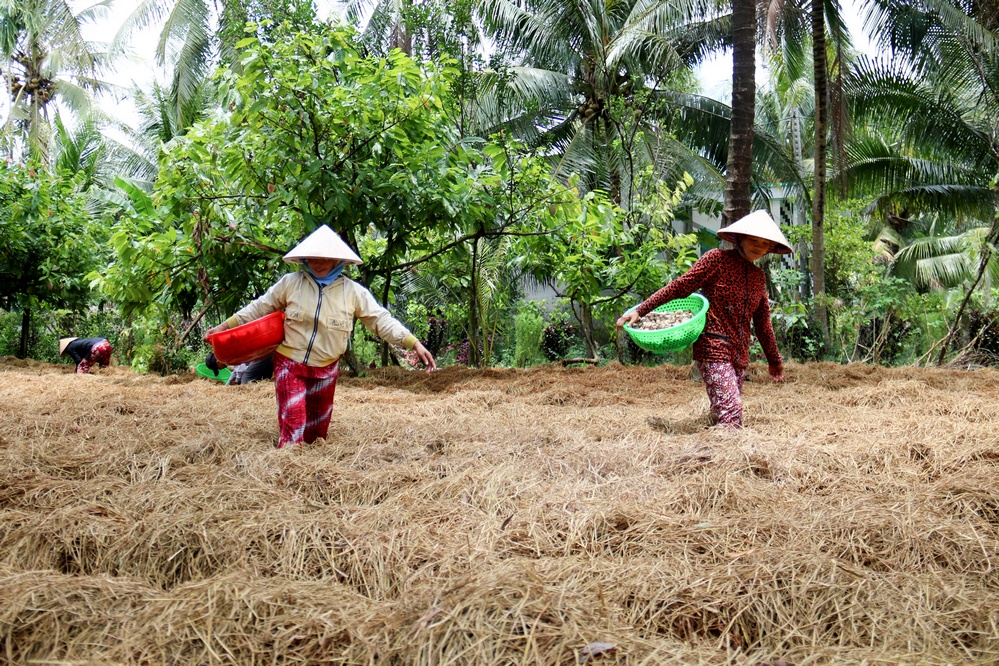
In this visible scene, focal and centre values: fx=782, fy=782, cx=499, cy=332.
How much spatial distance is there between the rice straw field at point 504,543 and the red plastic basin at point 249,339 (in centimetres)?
52

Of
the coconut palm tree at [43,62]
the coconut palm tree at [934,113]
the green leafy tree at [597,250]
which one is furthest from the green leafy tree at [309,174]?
the coconut palm tree at [43,62]

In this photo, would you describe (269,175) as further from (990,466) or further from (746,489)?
(990,466)

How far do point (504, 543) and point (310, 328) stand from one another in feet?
7.09

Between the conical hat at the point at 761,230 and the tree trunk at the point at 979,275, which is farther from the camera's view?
the tree trunk at the point at 979,275

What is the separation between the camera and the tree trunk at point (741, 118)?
772 centimetres

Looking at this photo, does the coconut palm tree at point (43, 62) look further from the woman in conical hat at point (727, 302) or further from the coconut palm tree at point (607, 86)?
the woman in conical hat at point (727, 302)

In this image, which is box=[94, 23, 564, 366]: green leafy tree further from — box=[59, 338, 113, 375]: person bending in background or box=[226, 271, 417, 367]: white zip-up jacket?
box=[226, 271, 417, 367]: white zip-up jacket

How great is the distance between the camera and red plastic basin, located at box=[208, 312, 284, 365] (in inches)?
177

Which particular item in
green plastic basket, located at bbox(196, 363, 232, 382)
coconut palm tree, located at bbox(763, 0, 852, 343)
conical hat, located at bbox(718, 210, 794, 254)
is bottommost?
green plastic basket, located at bbox(196, 363, 232, 382)

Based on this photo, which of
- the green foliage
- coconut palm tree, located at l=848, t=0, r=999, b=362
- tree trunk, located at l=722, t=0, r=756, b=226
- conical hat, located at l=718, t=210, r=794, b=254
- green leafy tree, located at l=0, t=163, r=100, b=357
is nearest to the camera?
conical hat, located at l=718, t=210, r=794, b=254

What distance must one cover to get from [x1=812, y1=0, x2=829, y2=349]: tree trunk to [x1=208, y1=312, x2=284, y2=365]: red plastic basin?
26.5 feet

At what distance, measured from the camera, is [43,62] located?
23.7 metres

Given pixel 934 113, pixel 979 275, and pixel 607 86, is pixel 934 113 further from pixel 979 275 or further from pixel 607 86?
pixel 979 275

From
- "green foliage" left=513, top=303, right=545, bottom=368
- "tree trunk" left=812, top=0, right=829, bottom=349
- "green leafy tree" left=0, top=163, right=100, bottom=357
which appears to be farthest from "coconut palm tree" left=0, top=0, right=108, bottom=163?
"tree trunk" left=812, top=0, right=829, bottom=349
